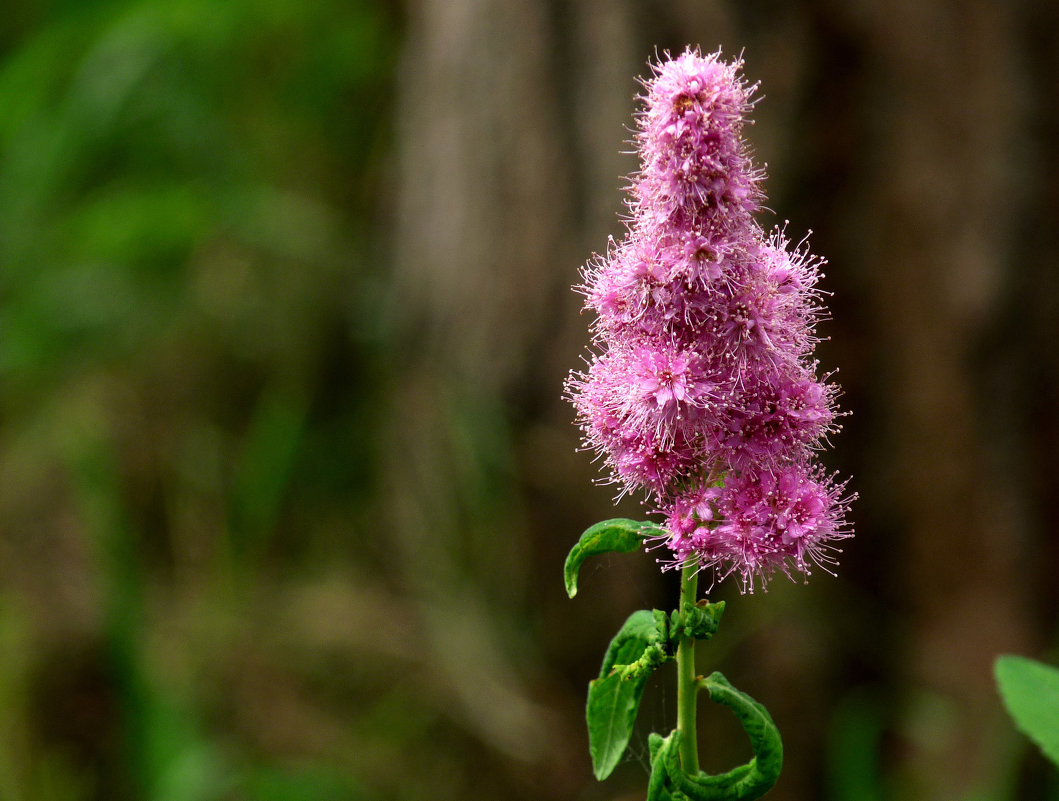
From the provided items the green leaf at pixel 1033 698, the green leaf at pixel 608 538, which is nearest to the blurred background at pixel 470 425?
the green leaf at pixel 1033 698

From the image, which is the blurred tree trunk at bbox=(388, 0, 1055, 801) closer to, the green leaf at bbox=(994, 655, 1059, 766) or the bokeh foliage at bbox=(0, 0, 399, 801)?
the bokeh foliage at bbox=(0, 0, 399, 801)

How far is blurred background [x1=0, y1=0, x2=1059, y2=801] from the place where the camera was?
329 centimetres

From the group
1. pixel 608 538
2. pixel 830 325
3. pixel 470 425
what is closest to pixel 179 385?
pixel 470 425

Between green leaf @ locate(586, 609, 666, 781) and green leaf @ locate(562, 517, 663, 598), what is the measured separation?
85 millimetres

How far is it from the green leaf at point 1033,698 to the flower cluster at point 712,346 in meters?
0.35

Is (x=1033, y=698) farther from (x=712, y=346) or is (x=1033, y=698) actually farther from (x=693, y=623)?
(x=712, y=346)

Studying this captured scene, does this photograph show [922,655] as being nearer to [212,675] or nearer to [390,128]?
[212,675]

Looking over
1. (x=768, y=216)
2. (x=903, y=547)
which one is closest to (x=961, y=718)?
(x=903, y=547)

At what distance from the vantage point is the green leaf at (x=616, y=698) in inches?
47.6

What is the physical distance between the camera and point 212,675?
3.60 meters

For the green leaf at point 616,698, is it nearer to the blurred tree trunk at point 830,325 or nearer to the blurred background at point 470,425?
the blurred background at point 470,425

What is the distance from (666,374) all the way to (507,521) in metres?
2.78

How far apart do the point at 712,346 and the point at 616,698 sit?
45 cm

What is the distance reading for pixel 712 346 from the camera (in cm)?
116
